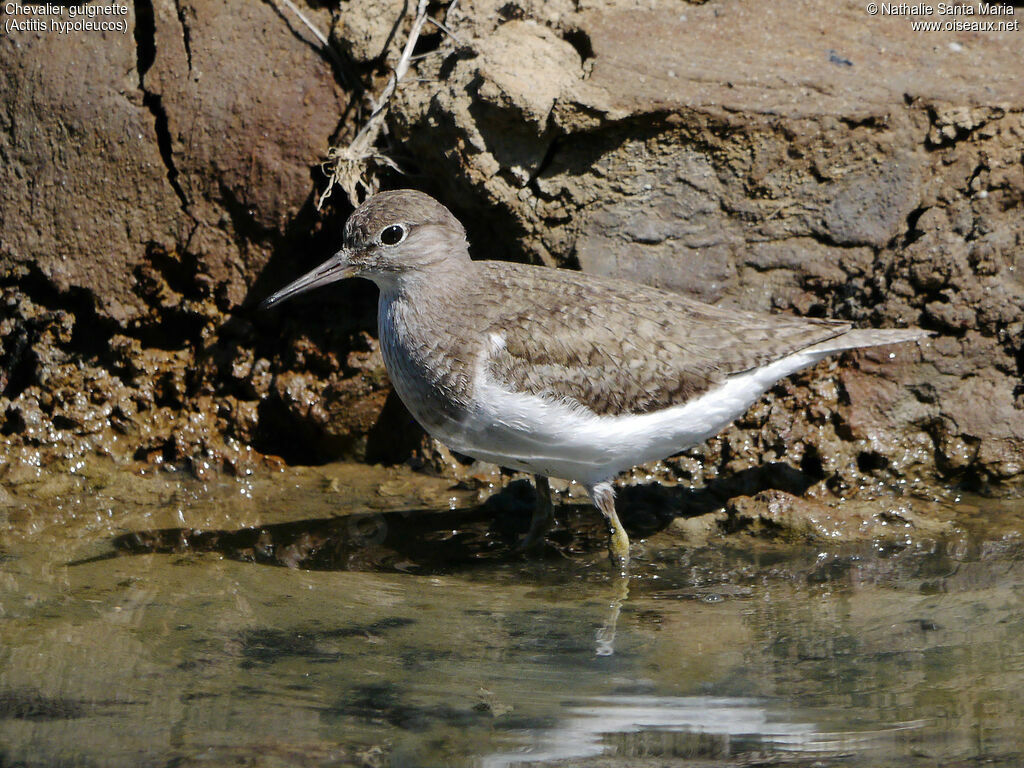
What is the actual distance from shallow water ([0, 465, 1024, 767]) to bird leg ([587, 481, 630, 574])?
6.2 inches

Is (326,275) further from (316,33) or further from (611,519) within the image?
(611,519)

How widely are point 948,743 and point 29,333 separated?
6.64 meters

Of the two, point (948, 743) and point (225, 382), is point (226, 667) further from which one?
point (225, 382)

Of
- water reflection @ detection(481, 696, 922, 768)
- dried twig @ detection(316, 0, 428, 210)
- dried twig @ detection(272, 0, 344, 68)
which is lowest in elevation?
water reflection @ detection(481, 696, 922, 768)

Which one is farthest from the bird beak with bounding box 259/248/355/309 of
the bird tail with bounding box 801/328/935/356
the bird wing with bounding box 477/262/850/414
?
the bird tail with bounding box 801/328/935/356

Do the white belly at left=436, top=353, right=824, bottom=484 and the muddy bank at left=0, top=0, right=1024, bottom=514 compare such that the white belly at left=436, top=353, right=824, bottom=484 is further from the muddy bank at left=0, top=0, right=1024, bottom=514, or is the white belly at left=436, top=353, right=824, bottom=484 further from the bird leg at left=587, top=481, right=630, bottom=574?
the muddy bank at left=0, top=0, right=1024, bottom=514

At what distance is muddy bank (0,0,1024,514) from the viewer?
23.5 feet

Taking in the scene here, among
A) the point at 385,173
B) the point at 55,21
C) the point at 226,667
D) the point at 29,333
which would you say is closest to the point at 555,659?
the point at 226,667

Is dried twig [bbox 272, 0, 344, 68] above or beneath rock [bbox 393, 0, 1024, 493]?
above

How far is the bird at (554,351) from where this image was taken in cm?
621

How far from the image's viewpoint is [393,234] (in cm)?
657

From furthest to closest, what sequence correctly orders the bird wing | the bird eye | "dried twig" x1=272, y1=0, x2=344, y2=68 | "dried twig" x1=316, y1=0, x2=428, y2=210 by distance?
"dried twig" x1=272, y1=0, x2=344, y2=68
"dried twig" x1=316, y1=0, x2=428, y2=210
the bird eye
the bird wing

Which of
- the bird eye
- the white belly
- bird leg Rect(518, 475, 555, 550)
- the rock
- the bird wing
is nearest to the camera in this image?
the white belly

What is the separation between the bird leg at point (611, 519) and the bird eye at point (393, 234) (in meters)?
1.89
